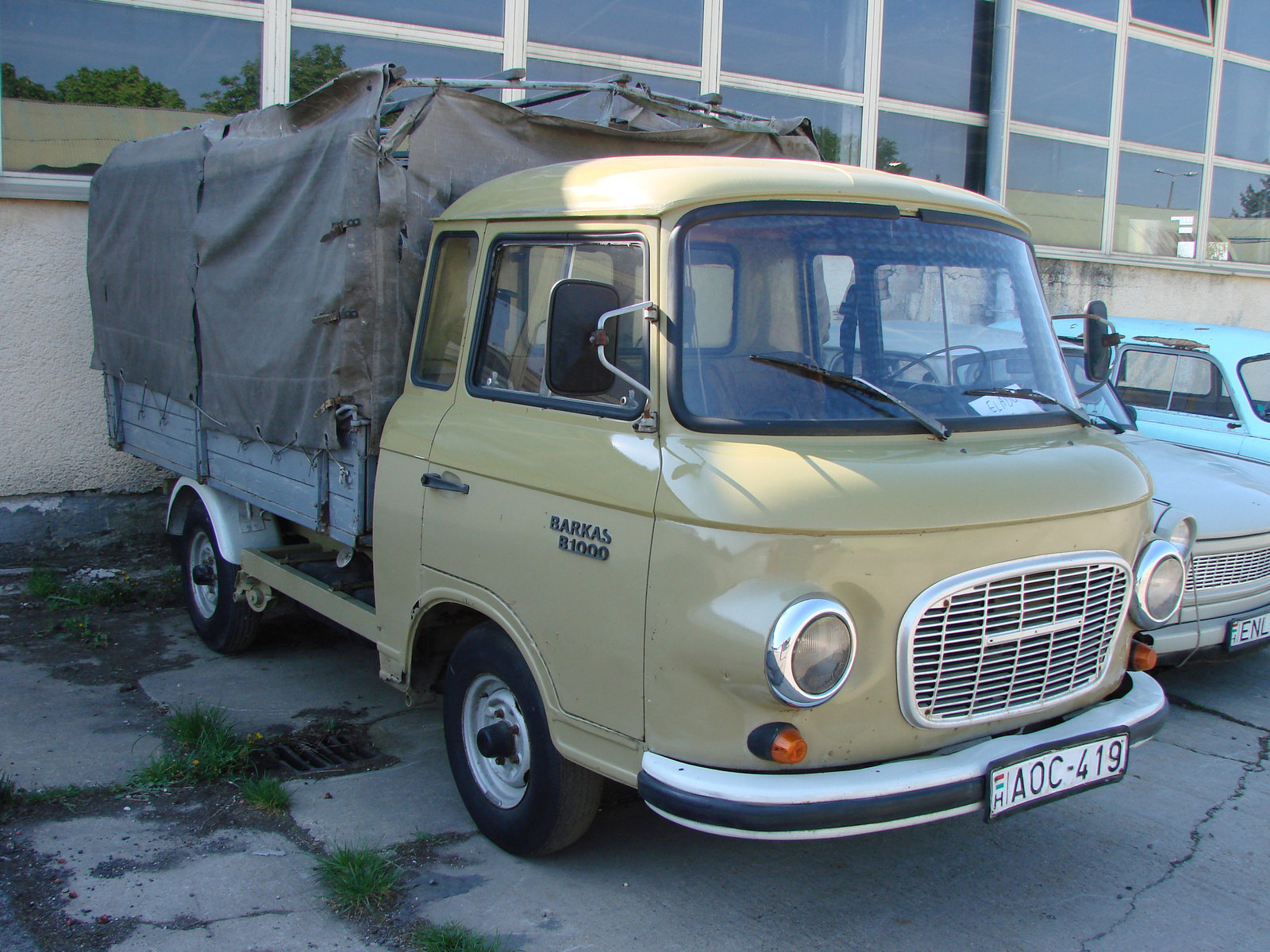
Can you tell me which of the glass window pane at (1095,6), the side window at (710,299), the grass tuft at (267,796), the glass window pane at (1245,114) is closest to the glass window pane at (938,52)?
the glass window pane at (1095,6)

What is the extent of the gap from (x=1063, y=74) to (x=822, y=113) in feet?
10.4

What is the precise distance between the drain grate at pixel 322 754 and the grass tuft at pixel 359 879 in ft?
2.91

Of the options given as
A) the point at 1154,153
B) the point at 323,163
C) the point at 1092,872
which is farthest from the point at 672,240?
the point at 1154,153

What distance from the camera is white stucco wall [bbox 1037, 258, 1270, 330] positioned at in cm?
1121

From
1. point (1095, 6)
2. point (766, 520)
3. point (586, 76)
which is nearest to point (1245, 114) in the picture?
point (1095, 6)

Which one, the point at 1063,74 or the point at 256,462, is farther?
the point at 1063,74

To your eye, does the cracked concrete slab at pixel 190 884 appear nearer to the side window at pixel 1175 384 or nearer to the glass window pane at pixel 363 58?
the glass window pane at pixel 363 58

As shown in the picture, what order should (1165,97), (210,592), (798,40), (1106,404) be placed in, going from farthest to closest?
(1165,97), (798,40), (1106,404), (210,592)

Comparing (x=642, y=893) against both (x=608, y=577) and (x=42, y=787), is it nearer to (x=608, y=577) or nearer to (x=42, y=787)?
(x=608, y=577)

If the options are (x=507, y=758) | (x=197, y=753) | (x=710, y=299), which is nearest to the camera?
(x=710, y=299)

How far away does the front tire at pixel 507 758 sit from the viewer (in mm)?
3266

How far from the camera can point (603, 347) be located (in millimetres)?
3039

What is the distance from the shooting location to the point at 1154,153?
1231 cm

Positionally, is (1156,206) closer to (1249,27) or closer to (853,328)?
(1249,27)
